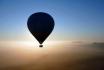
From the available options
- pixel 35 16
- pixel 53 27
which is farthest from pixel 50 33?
pixel 35 16

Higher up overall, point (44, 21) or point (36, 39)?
point (44, 21)

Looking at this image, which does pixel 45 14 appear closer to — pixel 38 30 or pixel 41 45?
pixel 38 30

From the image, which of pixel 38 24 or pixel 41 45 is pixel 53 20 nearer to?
pixel 38 24

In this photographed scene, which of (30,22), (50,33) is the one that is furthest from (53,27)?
(30,22)

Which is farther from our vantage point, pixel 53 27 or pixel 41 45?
pixel 53 27
